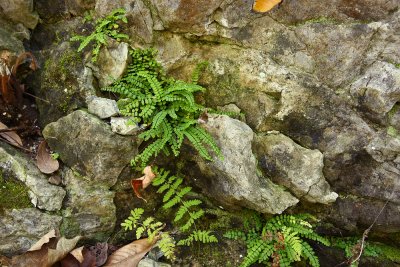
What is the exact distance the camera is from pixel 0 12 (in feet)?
18.1

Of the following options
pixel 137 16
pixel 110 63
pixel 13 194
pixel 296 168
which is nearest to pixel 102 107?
pixel 110 63

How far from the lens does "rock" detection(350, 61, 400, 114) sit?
4676 millimetres

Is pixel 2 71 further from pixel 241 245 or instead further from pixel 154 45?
pixel 241 245

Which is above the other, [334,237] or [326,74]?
[326,74]

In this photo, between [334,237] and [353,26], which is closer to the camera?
[353,26]

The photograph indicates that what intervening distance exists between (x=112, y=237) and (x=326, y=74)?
3622 millimetres

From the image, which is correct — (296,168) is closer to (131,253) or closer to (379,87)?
(379,87)

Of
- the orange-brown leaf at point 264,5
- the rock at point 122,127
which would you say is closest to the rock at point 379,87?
the orange-brown leaf at point 264,5

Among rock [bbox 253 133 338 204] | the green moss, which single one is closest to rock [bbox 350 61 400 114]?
rock [bbox 253 133 338 204]

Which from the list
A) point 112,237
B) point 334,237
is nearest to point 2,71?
point 112,237

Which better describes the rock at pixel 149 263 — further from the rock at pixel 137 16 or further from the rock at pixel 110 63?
the rock at pixel 137 16

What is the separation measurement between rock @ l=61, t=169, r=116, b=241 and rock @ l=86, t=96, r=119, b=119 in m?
0.85

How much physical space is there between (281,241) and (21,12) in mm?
4982

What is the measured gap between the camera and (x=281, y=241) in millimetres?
4867
